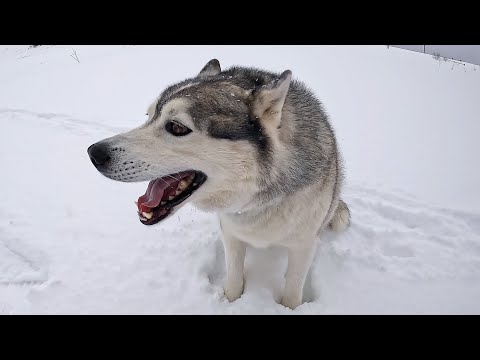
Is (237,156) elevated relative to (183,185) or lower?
elevated

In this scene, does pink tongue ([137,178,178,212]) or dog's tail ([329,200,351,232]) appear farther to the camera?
dog's tail ([329,200,351,232])

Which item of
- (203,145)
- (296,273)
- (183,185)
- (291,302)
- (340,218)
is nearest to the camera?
(203,145)

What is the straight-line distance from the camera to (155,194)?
81.7 inches

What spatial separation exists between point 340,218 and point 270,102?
5.60 ft

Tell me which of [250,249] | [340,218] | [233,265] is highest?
[340,218]

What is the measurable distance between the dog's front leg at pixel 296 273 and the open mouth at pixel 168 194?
97 centimetres

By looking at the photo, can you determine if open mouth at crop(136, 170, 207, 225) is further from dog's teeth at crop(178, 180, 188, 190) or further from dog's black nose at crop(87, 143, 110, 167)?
dog's black nose at crop(87, 143, 110, 167)

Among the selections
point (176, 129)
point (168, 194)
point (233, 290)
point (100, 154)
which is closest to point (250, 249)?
point (233, 290)

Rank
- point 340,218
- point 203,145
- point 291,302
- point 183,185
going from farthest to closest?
point 340,218 → point 291,302 → point 183,185 → point 203,145

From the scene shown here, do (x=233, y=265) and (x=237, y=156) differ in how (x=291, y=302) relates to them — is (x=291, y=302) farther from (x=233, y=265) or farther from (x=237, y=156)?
(x=237, y=156)

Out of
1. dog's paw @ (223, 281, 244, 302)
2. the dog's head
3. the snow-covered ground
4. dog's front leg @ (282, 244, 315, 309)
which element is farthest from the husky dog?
the snow-covered ground

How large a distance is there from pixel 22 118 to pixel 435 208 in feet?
22.6

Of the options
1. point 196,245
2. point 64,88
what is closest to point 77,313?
point 196,245

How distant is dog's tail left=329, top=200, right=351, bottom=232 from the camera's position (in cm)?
318
